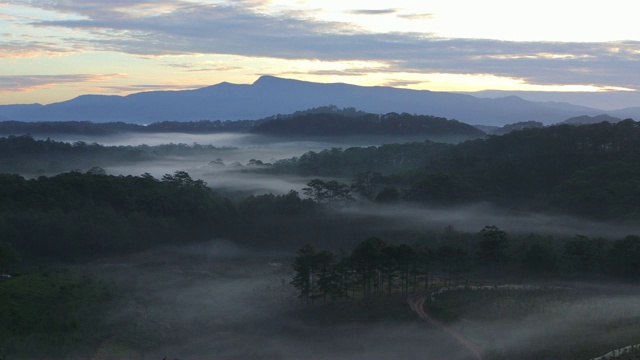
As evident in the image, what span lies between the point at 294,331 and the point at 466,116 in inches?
5676

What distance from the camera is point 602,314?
18.2 meters

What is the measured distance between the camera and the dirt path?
1741cm

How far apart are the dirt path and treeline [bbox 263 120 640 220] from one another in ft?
45.8

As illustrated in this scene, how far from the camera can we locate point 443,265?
24.2 metres

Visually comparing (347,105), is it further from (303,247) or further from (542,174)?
(303,247)

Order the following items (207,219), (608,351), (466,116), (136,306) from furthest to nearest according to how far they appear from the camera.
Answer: (466,116) → (207,219) → (136,306) → (608,351)

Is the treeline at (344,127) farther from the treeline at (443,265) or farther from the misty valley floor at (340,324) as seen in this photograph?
the misty valley floor at (340,324)

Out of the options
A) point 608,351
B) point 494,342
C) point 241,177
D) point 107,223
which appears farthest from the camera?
point 241,177

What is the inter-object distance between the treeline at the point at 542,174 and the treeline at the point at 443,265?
8.96 metres

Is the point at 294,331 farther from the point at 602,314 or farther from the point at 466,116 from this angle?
the point at 466,116

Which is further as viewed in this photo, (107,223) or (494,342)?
(107,223)

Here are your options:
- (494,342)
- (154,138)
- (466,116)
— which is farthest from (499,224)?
(466,116)

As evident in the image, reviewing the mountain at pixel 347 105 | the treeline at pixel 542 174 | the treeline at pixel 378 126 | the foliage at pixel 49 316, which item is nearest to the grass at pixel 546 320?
the foliage at pixel 49 316

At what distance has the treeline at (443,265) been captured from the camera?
22906 mm
